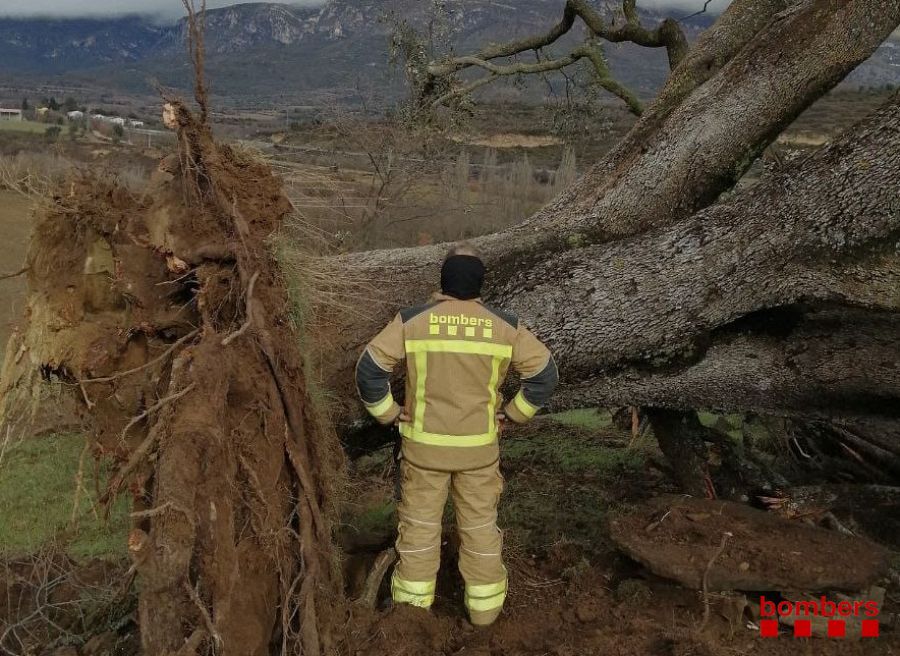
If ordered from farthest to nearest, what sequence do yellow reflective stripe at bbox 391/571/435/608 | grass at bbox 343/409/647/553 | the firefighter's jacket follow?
1. grass at bbox 343/409/647/553
2. yellow reflective stripe at bbox 391/571/435/608
3. the firefighter's jacket

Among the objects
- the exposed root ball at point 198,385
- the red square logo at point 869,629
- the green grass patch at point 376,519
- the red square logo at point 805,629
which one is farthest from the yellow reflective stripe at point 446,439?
the red square logo at point 869,629

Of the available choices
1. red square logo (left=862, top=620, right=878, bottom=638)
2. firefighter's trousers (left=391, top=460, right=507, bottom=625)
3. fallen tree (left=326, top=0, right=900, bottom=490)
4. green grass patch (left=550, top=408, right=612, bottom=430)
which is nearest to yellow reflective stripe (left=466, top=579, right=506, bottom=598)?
firefighter's trousers (left=391, top=460, right=507, bottom=625)

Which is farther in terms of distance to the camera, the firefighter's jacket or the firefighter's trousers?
the firefighter's trousers

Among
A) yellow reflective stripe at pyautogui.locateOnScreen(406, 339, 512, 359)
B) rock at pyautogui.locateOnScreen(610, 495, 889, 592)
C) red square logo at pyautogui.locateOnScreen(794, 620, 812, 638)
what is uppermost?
yellow reflective stripe at pyautogui.locateOnScreen(406, 339, 512, 359)

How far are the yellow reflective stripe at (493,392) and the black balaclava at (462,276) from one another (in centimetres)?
37

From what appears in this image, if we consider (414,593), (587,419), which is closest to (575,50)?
(587,419)

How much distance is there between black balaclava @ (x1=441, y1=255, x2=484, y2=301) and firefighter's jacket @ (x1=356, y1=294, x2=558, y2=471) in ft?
0.17

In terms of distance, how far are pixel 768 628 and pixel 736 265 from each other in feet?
6.53

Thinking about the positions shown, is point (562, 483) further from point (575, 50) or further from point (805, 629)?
point (575, 50)

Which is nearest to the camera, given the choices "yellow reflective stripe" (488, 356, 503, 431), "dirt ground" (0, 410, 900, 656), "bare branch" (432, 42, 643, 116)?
"dirt ground" (0, 410, 900, 656)

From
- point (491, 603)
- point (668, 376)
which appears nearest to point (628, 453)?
point (668, 376)

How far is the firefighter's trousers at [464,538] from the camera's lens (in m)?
3.75

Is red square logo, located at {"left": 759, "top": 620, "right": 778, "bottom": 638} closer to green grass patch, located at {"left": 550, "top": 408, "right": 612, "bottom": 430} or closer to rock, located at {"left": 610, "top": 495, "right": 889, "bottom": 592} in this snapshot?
rock, located at {"left": 610, "top": 495, "right": 889, "bottom": 592}

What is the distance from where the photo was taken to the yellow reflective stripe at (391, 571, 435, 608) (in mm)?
3746
